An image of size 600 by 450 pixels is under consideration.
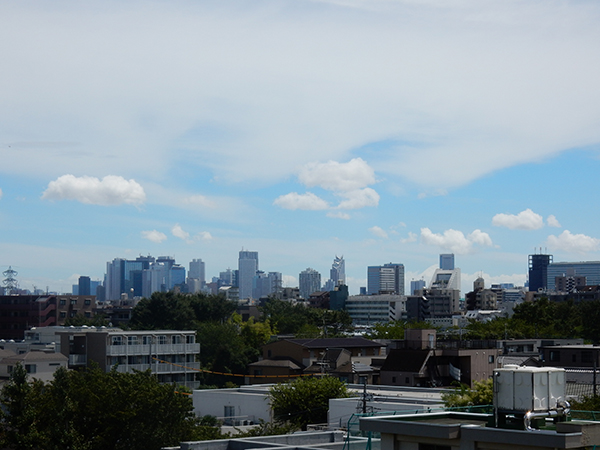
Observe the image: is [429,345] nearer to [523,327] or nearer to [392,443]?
[392,443]

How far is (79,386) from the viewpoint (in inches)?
1811

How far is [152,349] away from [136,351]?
1.95 m

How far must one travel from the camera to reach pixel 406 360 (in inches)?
2832

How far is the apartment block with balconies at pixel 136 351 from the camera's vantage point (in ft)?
280

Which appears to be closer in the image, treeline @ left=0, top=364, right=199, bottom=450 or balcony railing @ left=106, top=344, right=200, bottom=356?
treeline @ left=0, top=364, right=199, bottom=450

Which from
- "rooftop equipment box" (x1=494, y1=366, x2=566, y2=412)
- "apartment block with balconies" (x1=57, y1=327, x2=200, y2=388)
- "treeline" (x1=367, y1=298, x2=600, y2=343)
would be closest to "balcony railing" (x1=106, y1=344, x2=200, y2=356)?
"apartment block with balconies" (x1=57, y1=327, x2=200, y2=388)

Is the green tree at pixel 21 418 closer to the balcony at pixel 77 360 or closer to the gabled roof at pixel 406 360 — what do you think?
the gabled roof at pixel 406 360

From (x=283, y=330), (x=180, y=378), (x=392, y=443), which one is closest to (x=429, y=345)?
(x=180, y=378)

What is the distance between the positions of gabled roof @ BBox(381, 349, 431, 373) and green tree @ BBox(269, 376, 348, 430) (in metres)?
16.1

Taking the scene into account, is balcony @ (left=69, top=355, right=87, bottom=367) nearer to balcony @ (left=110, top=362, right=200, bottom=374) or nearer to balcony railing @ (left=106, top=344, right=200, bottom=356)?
balcony railing @ (left=106, top=344, right=200, bottom=356)

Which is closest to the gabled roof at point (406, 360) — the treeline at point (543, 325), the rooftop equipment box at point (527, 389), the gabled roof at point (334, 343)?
the gabled roof at point (334, 343)

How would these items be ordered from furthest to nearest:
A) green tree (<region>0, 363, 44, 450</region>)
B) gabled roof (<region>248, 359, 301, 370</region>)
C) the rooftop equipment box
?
1. gabled roof (<region>248, 359, 301, 370</region>)
2. green tree (<region>0, 363, 44, 450</region>)
3. the rooftop equipment box

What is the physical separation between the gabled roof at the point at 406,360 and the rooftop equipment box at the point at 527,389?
184 feet

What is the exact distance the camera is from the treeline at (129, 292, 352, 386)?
354 ft
